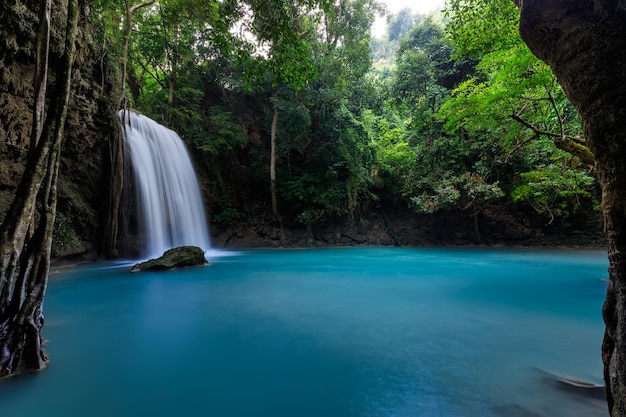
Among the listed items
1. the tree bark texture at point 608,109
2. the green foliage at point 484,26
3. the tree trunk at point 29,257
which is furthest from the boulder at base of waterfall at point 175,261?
the tree bark texture at point 608,109

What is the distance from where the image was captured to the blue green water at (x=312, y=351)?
228cm

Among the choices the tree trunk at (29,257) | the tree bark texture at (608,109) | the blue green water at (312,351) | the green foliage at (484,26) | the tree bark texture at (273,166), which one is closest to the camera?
the tree bark texture at (608,109)

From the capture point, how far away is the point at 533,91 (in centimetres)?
630

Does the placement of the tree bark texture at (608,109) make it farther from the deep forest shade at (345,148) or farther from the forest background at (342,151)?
the forest background at (342,151)

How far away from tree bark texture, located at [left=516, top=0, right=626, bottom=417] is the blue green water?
98 centimetres

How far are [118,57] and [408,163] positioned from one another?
1483 cm

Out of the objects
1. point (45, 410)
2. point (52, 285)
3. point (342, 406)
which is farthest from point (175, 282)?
point (342, 406)

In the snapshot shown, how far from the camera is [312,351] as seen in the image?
3.29 m

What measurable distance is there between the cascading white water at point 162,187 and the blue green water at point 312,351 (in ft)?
18.9

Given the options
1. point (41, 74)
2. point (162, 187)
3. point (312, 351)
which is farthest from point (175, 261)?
point (312, 351)

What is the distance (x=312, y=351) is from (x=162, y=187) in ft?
39.6

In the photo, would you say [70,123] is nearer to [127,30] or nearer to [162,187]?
[127,30]

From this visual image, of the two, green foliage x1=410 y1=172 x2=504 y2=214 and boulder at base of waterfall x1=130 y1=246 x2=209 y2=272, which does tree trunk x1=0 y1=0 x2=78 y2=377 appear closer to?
boulder at base of waterfall x1=130 y1=246 x2=209 y2=272

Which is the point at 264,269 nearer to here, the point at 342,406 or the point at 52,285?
the point at 52,285
